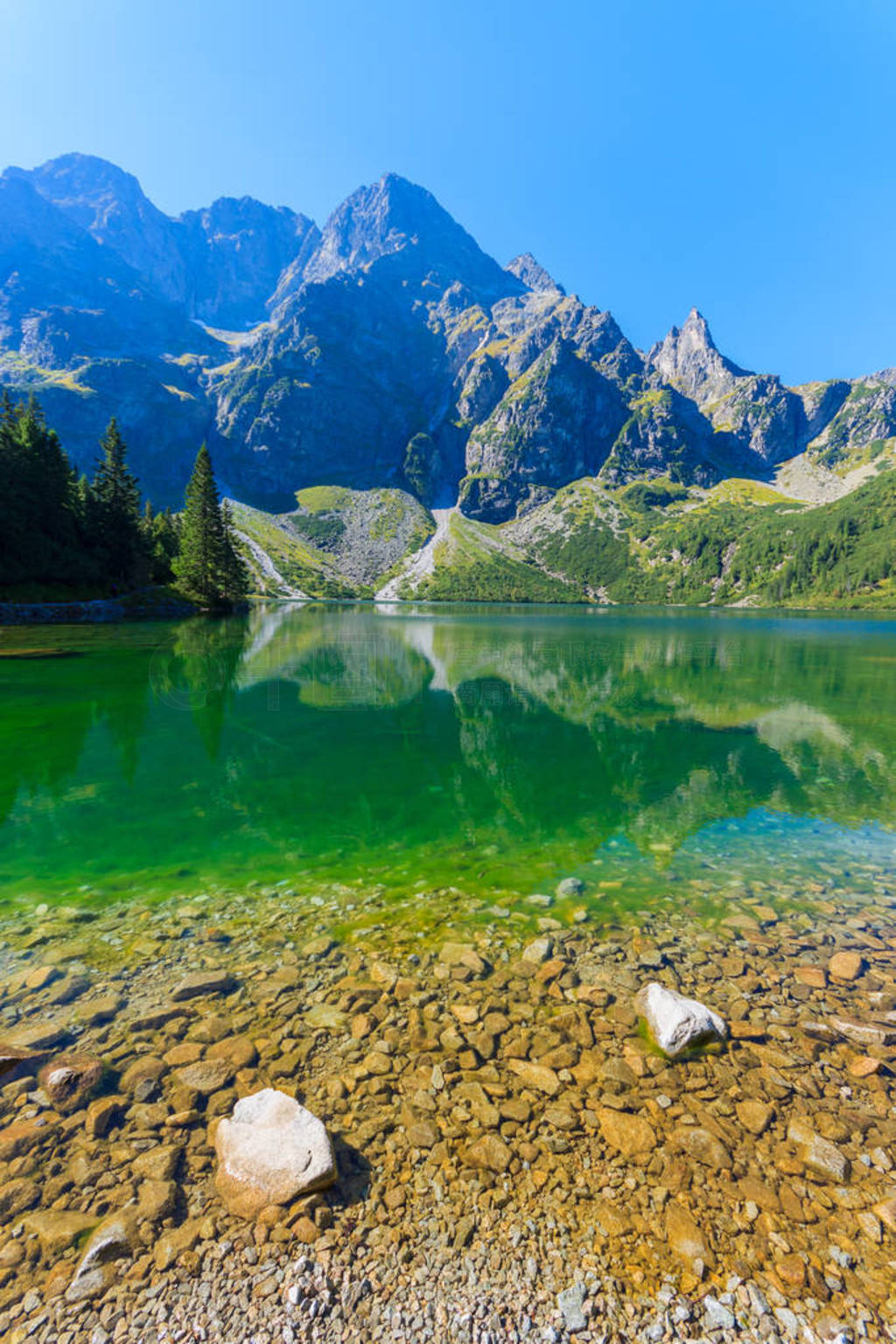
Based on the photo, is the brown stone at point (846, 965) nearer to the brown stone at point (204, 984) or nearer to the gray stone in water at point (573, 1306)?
the gray stone in water at point (573, 1306)

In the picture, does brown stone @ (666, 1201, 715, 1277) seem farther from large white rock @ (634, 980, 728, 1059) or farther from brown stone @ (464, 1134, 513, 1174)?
large white rock @ (634, 980, 728, 1059)

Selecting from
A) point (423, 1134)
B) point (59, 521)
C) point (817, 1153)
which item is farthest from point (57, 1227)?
point (59, 521)

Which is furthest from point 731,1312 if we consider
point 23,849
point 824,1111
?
point 23,849

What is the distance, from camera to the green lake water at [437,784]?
1353 cm

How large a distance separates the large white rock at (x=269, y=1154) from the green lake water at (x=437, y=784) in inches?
255

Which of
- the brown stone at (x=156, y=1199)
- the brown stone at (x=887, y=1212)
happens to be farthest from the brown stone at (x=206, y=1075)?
the brown stone at (x=887, y=1212)

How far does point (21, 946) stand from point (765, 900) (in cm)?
1550

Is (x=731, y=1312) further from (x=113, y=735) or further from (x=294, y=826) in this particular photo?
(x=113, y=735)

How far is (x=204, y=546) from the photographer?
332 feet

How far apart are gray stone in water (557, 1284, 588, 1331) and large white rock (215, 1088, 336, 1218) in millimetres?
2388

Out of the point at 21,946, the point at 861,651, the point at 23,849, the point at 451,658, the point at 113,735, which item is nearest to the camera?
the point at 21,946

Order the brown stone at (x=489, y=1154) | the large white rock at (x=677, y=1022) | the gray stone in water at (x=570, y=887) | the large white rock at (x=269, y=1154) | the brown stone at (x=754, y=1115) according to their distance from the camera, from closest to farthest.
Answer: the large white rock at (x=269, y=1154)
the brown stone at (x=489, y=1154)
the brown stone at (x=754, y=1115)
the large white rock at (x=677, y=1022)
the gray stone in water at (x=570, y=887)

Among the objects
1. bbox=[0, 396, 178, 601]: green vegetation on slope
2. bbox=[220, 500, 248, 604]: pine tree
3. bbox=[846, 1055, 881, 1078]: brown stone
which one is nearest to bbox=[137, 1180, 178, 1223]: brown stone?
bbox=[846, 1055, 881, 1078]: brown stone

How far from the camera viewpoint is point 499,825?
16.8 metres
